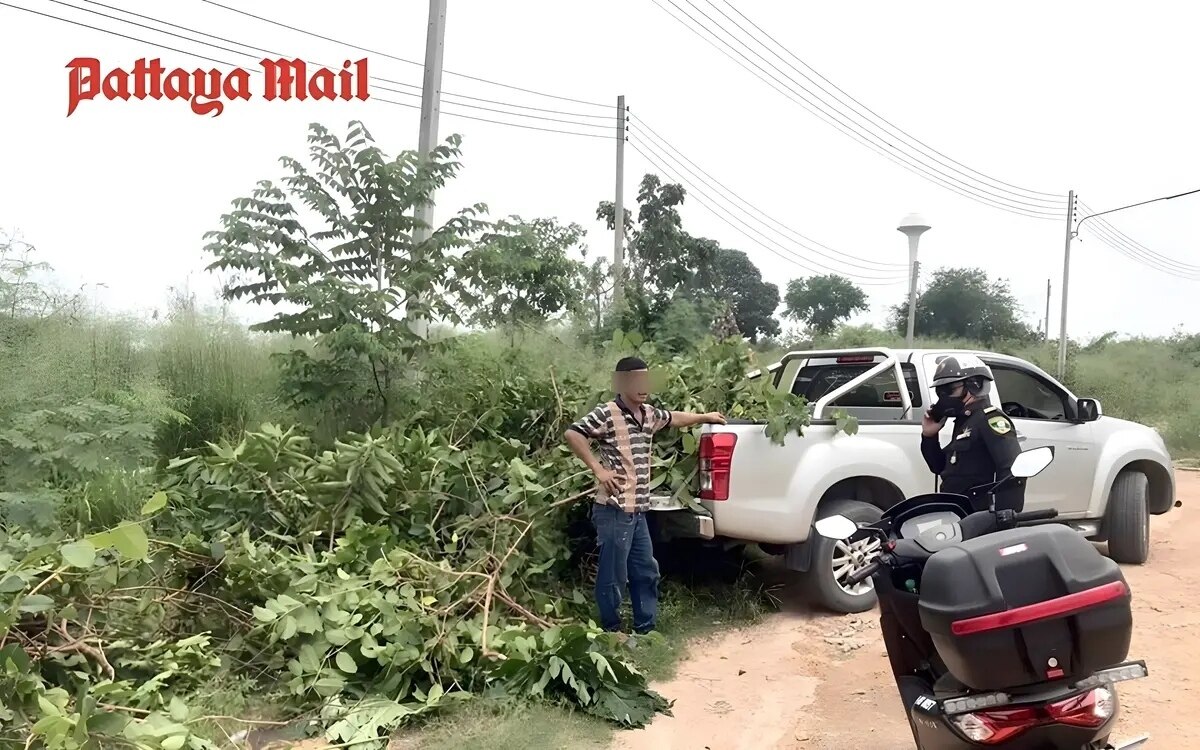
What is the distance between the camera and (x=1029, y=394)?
6.88 m

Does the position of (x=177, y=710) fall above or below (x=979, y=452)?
below

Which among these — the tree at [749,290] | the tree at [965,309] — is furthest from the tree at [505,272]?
the tree at [965,309]

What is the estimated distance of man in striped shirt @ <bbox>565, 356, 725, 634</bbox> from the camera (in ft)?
16.7

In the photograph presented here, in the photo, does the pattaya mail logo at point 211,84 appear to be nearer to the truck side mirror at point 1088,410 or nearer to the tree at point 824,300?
the truck side mirror at point 1088,410

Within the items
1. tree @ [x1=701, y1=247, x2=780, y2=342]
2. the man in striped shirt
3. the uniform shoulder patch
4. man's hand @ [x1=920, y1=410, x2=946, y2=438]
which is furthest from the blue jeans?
tree @ [x1=701, y1=247, x2=780, y2=342]

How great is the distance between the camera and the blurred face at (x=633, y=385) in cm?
520

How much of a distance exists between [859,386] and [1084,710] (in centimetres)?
405

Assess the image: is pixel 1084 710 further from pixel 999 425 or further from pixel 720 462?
pixel 720 462

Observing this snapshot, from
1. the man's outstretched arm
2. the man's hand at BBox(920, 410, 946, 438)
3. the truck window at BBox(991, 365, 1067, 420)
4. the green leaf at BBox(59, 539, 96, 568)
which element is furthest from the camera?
the truck window at BBox(991, 365, 1067, 420)

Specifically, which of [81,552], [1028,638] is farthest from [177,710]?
[1028,638]

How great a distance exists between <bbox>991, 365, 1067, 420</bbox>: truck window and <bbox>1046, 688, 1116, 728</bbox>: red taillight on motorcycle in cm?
454

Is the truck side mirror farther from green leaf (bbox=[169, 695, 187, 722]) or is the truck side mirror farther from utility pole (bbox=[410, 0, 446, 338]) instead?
green leaf (bbox=[169, 695, 187, 722])

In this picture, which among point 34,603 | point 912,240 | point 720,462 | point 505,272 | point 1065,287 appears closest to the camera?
point 34,603

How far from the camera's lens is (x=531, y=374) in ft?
23.1
